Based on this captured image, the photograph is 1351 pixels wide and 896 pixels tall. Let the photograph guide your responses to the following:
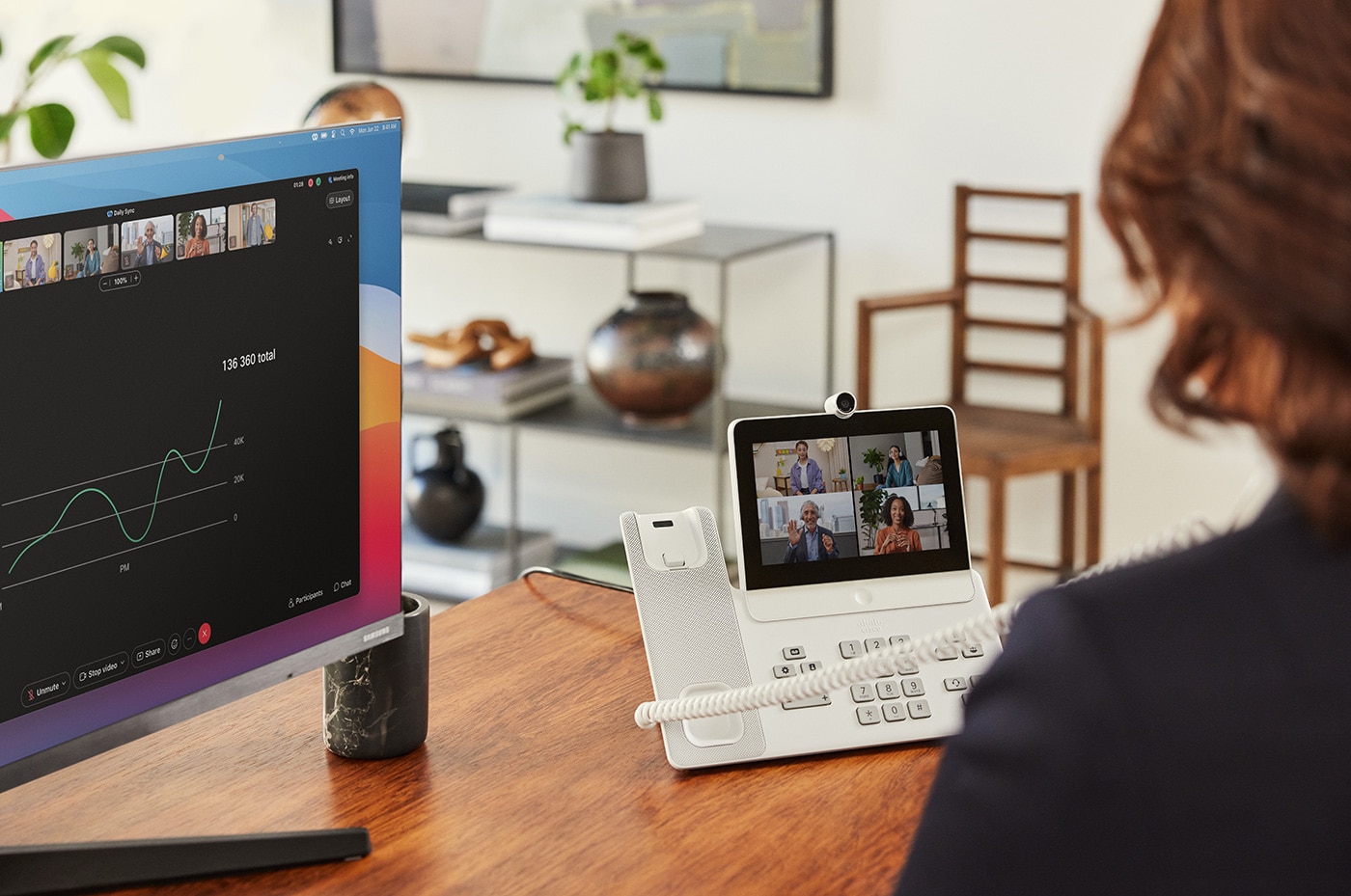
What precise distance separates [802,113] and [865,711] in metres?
2.56

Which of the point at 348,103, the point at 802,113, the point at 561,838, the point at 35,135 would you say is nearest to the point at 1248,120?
the point at 561,838

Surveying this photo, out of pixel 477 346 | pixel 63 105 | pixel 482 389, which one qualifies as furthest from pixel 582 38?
pixel 63 105

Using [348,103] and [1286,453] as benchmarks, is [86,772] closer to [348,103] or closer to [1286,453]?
[348,103]

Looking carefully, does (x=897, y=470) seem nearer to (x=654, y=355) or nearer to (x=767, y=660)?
(x=767, y=660)

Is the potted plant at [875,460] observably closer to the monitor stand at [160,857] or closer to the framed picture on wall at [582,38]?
the monitor stand at [160,857]

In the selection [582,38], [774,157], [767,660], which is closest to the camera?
[767,660]

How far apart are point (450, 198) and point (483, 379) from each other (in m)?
0.44

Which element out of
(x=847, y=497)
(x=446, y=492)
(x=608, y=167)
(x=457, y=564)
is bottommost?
(x=457, y=564)

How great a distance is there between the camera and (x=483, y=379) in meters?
3.40

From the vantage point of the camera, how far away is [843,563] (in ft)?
4.01

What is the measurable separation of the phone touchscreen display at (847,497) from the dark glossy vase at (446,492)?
2339 mm

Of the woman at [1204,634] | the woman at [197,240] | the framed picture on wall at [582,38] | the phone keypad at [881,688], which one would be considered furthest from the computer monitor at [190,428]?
the framed picture on wall at [582,38]

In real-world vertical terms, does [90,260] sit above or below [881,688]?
above

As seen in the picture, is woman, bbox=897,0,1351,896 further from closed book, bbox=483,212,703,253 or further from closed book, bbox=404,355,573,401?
closed book, bbox=404,355,573,401
